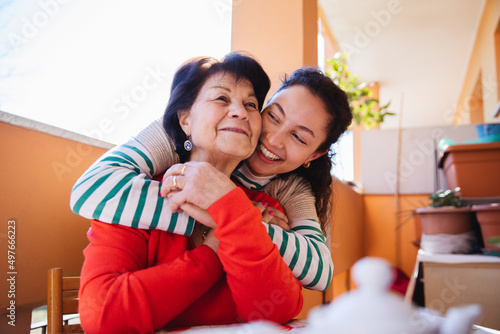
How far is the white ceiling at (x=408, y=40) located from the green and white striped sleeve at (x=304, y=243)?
364cm

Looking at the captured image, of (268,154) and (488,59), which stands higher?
(488,59)

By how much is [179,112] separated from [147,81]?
52 centimetres

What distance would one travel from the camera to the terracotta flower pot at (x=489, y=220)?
6.32 feet

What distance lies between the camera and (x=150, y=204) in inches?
31.0

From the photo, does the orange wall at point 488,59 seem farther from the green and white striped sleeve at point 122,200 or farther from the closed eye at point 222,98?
the green and white striped sleeve at point 122,200

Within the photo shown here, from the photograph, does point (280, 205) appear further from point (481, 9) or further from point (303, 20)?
point (481, 9)

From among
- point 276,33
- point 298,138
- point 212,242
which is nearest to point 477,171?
point 276,33

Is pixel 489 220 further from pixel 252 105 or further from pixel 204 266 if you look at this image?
pixel 204 266

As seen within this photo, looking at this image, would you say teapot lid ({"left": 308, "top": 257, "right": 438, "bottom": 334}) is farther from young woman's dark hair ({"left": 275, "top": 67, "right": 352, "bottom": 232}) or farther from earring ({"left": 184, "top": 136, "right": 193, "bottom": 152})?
young woman's dark hair ({"left": 275, "top": 67, "right": 352, "bottom": 232})

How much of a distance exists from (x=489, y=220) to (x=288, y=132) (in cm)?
146

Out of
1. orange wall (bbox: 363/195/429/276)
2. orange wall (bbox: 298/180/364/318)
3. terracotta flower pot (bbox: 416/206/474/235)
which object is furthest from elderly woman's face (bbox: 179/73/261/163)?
orange wall (bbox: 363/195/429/276)

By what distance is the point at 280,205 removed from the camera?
1.11 meters

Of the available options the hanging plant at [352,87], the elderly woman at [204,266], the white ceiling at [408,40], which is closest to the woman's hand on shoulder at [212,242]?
the elderly woman at [204,266]

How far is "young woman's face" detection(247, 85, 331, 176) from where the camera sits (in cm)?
111
